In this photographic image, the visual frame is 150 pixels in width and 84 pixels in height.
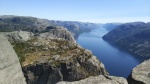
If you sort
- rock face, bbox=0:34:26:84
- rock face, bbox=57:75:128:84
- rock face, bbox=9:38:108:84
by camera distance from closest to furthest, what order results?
rock face, bbox=57:75:128:84 < rock face, bbox=0:34:26:84 < rock face, bbox=9:38:108:84

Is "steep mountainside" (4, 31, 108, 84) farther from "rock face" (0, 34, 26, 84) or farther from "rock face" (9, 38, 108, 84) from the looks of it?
"rock face" (0, 34, 26, 84)

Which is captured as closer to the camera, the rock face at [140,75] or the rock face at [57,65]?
the rock face at [140,75]

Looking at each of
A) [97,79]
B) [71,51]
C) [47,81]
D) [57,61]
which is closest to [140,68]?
[97,79]

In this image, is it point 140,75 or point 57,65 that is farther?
point 57,65

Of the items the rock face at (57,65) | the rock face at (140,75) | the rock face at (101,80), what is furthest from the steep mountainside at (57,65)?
the rock face at (140,75)

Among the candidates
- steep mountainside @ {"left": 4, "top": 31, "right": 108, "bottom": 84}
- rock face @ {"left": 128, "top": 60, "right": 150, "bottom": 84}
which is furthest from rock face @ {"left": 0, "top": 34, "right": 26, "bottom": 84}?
steep mountainside @ {"left": 4, "top": 31, "right": 108, "bottom": 84}

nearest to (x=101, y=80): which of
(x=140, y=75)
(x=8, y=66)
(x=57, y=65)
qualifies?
(x=140, y=75)

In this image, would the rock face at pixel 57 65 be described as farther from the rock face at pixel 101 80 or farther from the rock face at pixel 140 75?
the rock face at pixel 140 75

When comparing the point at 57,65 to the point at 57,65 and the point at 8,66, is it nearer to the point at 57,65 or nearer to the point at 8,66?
the point at 57,65
